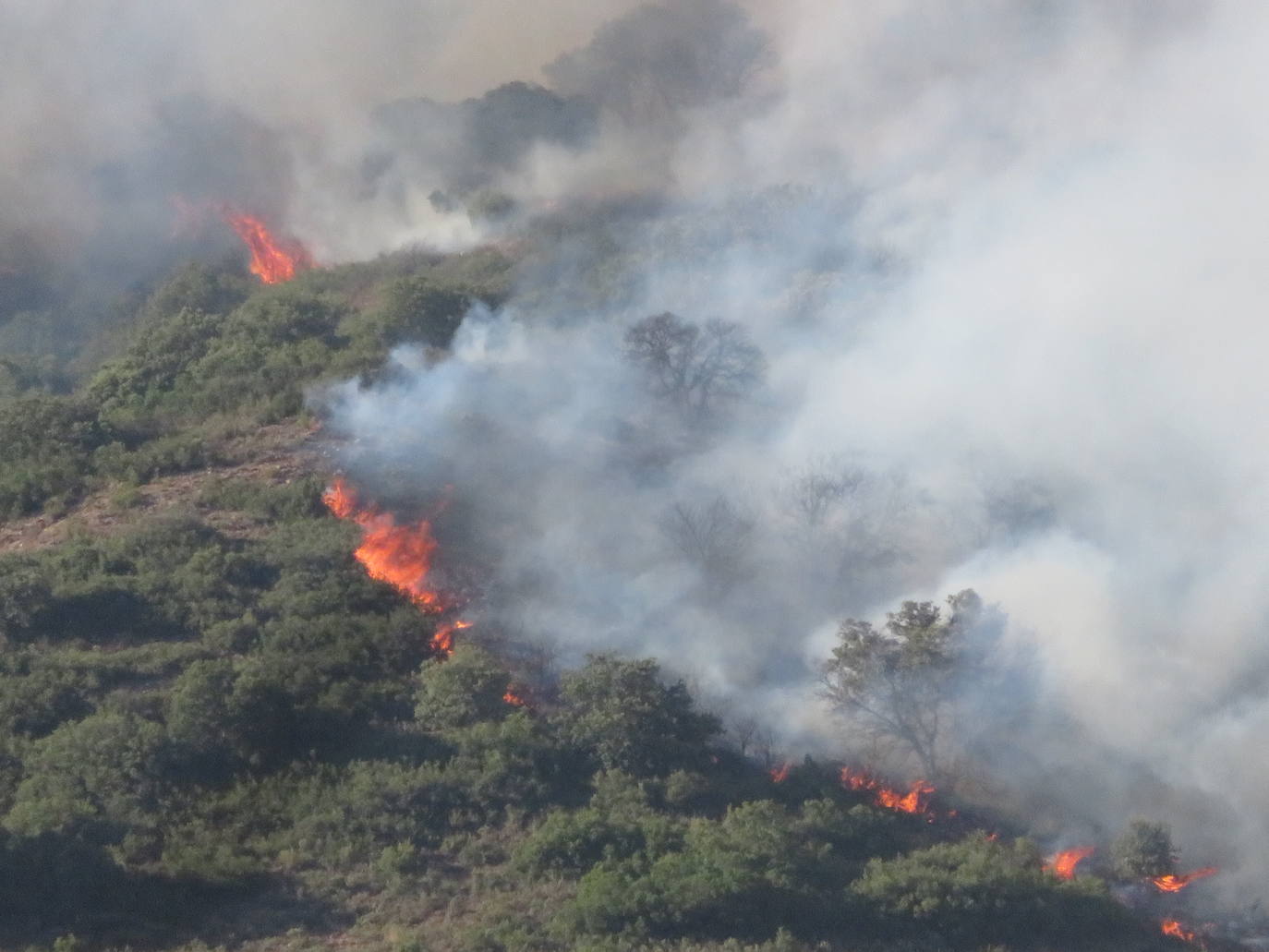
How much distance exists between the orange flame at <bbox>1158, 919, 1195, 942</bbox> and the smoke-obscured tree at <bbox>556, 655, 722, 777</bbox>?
9470 mm

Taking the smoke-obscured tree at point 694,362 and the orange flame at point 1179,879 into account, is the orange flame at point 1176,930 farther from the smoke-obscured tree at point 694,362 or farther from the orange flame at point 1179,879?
the smoke-obscured tree at point 694,362

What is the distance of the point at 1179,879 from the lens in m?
34.9

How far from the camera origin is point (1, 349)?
257 feet

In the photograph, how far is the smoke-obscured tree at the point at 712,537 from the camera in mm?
43438

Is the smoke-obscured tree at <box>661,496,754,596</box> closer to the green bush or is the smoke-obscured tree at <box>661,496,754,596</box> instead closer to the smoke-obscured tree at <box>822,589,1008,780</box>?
the smoke-obscured tree at <box>822,589,1008,780</box>

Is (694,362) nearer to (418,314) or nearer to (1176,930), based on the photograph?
(418,314)

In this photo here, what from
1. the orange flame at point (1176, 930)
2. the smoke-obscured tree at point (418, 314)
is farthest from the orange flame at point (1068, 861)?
the smoke-obscured tree at point (418, 314)

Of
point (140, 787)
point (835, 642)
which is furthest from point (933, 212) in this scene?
point (140, 787)

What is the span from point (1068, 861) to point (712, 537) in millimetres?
12983

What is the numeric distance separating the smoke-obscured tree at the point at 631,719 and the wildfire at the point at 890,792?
123 inches

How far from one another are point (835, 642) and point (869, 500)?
7.01 m

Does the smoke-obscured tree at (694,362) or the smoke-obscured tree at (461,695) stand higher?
the smoke-obscured tree at (694,362)

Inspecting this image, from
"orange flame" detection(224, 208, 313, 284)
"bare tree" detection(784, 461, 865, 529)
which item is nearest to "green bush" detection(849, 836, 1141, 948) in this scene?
"bare tree" detection(784, 461, 865, 529)

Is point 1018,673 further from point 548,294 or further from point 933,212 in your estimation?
point 933,212
